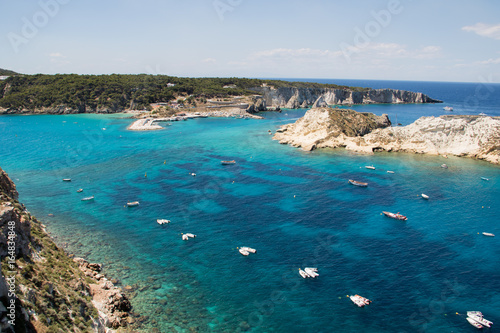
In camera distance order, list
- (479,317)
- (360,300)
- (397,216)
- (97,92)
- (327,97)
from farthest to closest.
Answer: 1. (327,97)
2. (97,92)
3. (397,216)
4. (360,300)
5. (479,317)

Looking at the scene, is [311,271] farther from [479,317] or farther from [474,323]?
[479,317]

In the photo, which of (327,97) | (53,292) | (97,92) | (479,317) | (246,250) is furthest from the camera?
(327,97)

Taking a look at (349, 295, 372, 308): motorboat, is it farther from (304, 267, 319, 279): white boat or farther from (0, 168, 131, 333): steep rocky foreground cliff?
(0, 168, 131, 333): steep rocky foreground cliff

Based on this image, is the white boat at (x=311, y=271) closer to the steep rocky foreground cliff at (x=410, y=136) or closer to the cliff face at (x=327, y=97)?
the steep rocky foreground cliff at (x=410, y=136)

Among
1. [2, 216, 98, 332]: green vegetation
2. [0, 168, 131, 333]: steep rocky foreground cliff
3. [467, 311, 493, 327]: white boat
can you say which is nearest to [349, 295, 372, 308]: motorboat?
[467, 311, 493, 327]: white boat

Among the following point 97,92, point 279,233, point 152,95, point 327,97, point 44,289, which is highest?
point 327,97

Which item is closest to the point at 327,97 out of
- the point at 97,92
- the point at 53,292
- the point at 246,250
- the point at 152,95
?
the point at 152,95
